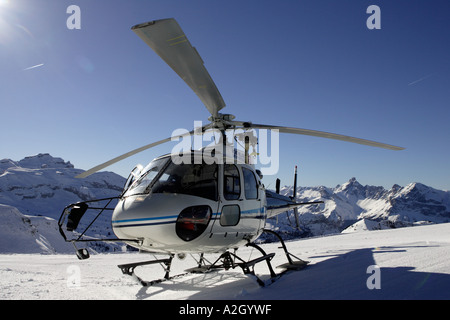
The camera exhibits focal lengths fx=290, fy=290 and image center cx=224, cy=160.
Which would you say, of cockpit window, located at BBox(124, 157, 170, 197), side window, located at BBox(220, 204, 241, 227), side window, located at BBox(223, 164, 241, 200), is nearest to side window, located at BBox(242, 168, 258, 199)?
side window, located at BBox(223, 164, 241, 200)

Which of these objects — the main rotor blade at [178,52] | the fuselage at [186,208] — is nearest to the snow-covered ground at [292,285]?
the fuselage at [186,208]

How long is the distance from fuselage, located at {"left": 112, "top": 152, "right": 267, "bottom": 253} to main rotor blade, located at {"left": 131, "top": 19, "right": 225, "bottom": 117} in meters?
1.52

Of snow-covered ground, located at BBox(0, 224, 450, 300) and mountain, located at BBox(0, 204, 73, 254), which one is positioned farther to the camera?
mountain, located at BBox(0, 204, 73, 254)

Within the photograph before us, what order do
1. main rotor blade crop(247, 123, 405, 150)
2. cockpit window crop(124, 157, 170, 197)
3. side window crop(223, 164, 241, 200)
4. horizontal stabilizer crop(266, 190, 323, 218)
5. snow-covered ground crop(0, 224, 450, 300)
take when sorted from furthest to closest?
horizontal stabilizer crop(266, 190, 323, 218), main rotor blade crop(247, 123, 405, 150), side window crop(223, 164, 241, 200), cockpit window crop(124, 157, 170, 197), snow-covered ground crop(0, 224, 450, 300)

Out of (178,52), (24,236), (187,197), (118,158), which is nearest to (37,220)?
(24,236)

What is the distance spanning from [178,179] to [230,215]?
4.48ft

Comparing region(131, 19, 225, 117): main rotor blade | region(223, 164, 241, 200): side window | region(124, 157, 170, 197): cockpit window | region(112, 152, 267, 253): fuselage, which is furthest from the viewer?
region(223, 164, 241, 200): side window

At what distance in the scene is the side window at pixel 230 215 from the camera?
574 centimetres

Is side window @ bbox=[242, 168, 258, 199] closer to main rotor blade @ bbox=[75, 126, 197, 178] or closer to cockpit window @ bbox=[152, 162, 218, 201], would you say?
cockpit window @ bbox=[152, 162, 218, 201]

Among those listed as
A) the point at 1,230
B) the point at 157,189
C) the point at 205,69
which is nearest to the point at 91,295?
the point at 157,189

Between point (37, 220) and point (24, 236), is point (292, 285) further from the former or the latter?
point (37, 220)

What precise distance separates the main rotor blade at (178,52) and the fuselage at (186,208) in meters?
1.52

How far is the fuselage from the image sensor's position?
15.9 ft
